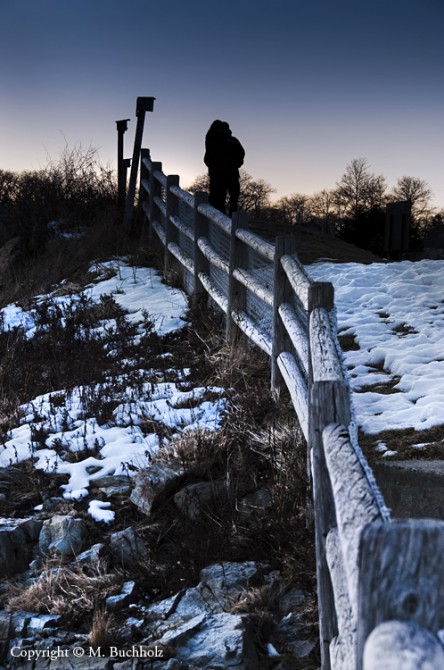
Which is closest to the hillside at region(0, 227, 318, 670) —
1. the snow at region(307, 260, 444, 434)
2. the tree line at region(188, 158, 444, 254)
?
the snow at region(307, 260, 444, 434)

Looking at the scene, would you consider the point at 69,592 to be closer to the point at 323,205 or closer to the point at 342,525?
the point at 342,525

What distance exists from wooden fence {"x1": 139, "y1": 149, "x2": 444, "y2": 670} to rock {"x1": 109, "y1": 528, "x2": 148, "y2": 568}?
1.26 m

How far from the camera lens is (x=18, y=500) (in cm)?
603

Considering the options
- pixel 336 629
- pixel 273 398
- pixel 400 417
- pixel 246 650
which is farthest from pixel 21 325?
pixel 336 629

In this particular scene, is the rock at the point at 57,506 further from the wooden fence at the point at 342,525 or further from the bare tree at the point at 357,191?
the bare tree at the point at 357,191

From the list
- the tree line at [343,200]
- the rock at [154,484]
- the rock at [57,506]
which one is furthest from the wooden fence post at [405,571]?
the tree line at [343,200]

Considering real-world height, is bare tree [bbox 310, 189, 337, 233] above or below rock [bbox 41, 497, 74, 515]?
Answer: above

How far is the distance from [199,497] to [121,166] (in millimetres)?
12969

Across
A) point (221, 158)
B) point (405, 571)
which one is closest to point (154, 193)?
point (221, 158)

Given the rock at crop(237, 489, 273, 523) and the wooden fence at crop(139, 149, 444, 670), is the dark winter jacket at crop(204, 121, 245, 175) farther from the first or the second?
the rock at crop(237, 489, 273, 523)

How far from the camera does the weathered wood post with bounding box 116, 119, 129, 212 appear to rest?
1728cm

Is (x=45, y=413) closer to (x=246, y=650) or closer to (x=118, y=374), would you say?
(x=118, y=374)

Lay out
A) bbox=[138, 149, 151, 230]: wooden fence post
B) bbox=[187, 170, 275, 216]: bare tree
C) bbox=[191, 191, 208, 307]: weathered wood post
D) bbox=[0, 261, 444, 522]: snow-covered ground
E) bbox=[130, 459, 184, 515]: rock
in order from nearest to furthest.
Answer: bbox=[130, 459, 184, 515]: rock, bbox=[0, 261, 444, 522]: snow-covered ground, bbox=[191, 191, 208, 307]: weathered wood post, bbox=[138, 149, 151, 230]: wooden fence post, bbox=[187, 170, 275, 216]: bare tree

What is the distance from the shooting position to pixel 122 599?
4590mm
